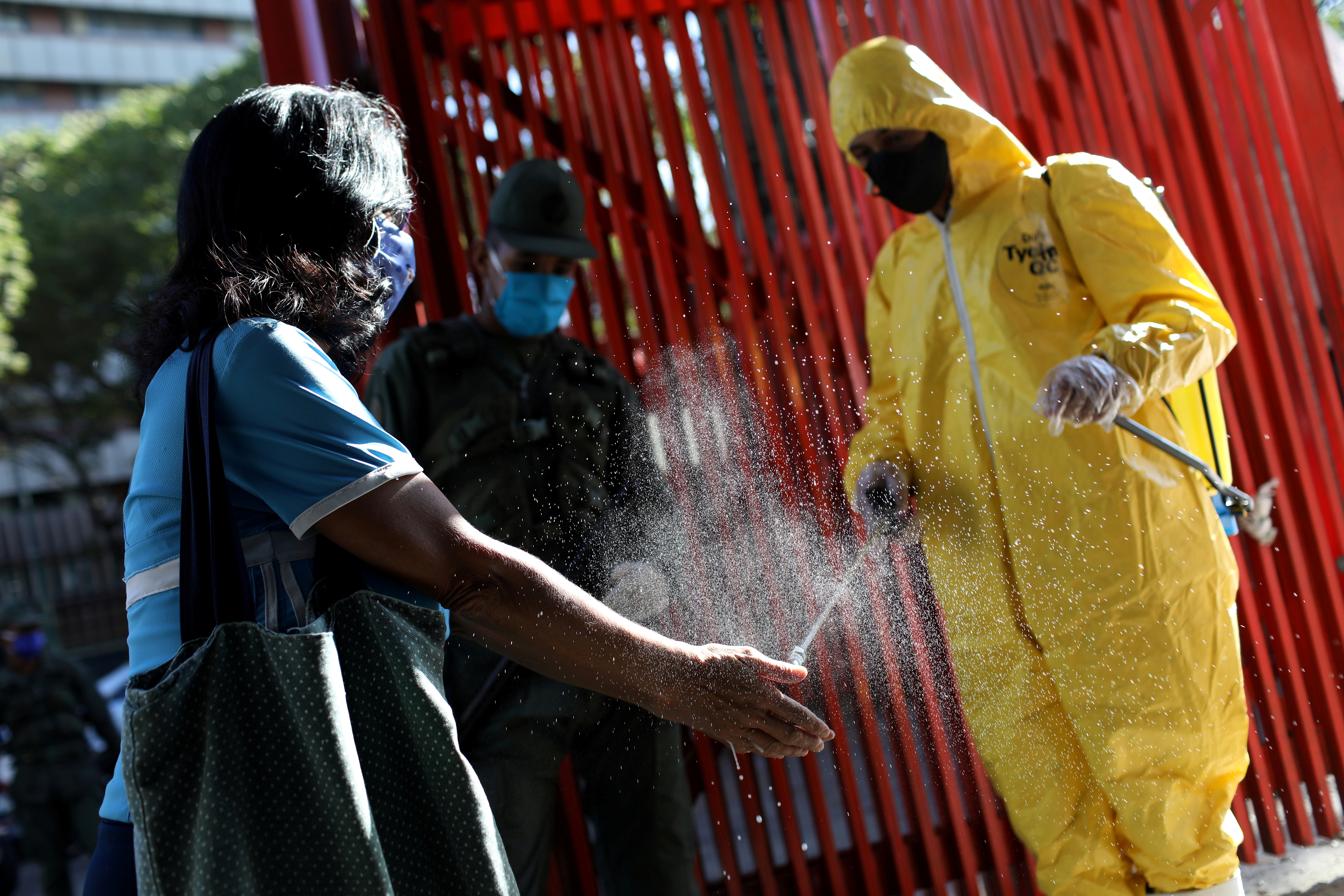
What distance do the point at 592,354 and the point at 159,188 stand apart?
19.2 metres

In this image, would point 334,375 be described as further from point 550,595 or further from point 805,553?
point 805,553

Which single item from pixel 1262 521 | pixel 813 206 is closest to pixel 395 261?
pixel 813 206

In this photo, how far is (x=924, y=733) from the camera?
3.17m

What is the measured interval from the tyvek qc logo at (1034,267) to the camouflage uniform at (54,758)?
4.95 metres

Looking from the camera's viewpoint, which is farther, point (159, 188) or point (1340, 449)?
point (159, 188)

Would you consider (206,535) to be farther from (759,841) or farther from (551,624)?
(759,841)

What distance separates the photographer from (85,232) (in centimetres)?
1736

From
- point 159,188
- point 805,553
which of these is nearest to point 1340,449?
point 805,553

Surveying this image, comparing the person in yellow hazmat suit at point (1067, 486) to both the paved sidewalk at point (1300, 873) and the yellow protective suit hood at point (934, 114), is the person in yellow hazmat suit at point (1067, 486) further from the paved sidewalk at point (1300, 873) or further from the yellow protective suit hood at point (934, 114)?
the paved sidewalk at point (1300, 873)

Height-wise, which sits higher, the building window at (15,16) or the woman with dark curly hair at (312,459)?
the building window at (15,16)

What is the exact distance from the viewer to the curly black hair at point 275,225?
1273 mm

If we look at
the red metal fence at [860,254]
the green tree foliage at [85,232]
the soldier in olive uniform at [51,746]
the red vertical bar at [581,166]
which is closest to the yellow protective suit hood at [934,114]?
the red metal fence at [860,254]

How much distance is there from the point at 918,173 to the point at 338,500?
185 centimetres

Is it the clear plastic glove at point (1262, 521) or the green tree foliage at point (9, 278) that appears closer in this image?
the clear plastic glove at point (1262, 521)
